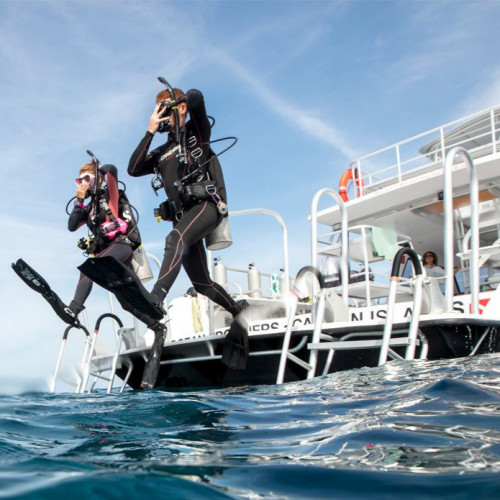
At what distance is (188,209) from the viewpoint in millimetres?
4484

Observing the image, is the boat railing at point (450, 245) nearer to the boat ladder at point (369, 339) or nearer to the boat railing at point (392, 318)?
the boat ladder at point (369, 339)

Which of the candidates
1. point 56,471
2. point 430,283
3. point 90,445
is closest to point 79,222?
point 430,283

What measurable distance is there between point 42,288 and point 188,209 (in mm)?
1816

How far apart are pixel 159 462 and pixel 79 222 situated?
469 centimetres

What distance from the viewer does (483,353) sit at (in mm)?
4379

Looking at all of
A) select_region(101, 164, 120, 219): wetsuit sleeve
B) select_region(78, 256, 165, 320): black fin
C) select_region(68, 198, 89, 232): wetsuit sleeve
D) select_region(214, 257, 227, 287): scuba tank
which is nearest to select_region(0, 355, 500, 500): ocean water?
select_region(78, 256, 165, 320): black fin

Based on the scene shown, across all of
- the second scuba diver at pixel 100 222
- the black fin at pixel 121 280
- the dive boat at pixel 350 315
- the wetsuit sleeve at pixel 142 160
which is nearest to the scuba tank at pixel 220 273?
the dive boat at pixel 350 315

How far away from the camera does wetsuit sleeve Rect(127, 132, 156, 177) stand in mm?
4559

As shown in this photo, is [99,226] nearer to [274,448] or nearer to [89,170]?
[89,170]

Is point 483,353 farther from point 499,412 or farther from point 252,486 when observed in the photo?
point 252,486

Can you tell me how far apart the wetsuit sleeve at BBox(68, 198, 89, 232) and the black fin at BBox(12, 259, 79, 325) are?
0.72 metres

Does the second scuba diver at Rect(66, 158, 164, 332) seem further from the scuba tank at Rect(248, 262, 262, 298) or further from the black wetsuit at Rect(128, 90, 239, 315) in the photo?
the scuba tank at Rect(248, 262, 262, 298)

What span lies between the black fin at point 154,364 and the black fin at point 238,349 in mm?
653

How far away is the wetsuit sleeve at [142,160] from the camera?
4559 millimetres
